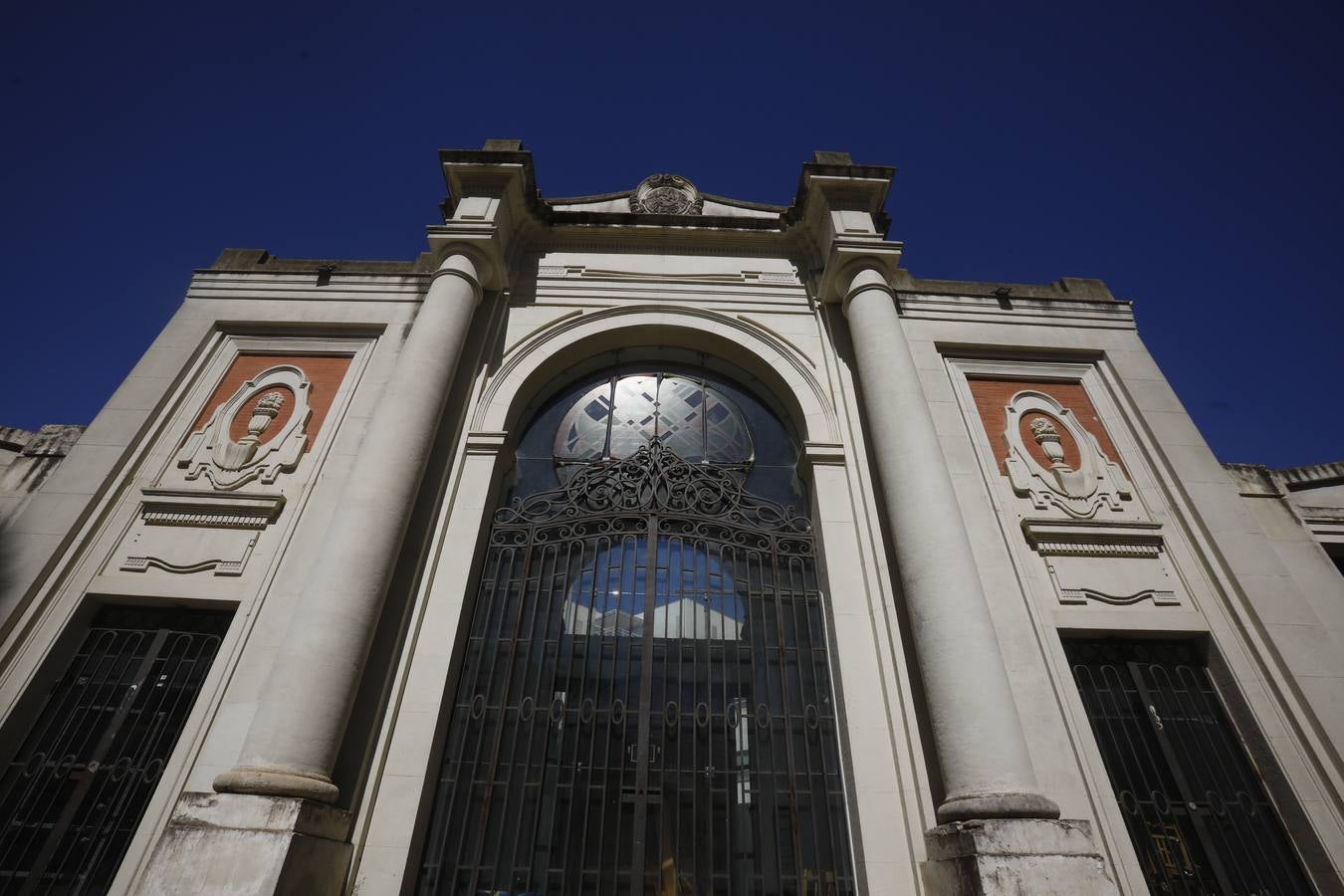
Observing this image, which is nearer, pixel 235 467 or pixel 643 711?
pixel 643 711

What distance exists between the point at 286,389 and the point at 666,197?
5.81 meters

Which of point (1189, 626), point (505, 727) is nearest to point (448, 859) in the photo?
point (505, 727)

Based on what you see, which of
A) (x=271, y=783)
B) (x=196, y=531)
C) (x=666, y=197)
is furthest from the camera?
(x=666, y=197)

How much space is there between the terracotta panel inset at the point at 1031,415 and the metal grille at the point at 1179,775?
2.09 m

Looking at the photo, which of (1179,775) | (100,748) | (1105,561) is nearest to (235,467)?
(100,748)

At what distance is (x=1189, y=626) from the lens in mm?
6039

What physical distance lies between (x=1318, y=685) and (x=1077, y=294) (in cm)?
517

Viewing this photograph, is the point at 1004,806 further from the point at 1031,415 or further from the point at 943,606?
the point at 1031,415

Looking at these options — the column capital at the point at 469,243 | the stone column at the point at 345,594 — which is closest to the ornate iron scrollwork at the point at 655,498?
the stone column at the point at 345,594

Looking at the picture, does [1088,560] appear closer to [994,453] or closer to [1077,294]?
[994,453]

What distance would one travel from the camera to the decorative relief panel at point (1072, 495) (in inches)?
247

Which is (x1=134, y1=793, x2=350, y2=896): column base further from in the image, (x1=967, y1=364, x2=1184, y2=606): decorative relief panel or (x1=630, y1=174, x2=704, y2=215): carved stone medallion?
(x1=630, y1=174, x2=704, y2=215): carved stone medallion

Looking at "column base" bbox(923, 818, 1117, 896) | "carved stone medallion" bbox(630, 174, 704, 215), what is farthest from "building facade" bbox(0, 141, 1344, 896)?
"carved stone medallion" bbox(630, 174, 704, 215)

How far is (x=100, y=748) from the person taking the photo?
538cm
